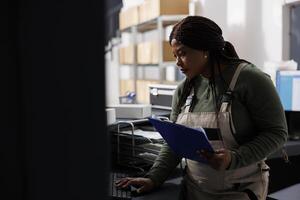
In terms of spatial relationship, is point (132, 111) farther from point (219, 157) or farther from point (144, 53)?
point (144, 53)

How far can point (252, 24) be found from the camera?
9.50 feet

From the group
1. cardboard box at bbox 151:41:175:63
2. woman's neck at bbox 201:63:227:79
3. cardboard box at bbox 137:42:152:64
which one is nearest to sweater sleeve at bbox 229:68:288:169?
woman's neck at bbox 201:63:227:79

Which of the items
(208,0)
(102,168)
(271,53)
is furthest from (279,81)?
(102,168)

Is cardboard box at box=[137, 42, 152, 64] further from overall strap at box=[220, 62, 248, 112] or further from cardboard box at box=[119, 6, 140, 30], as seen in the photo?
overall strap at box=[220, 62, 248, 112]

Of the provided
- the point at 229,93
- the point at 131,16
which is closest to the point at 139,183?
the point at 229,93

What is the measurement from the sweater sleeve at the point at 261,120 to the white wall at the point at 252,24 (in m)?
1.78

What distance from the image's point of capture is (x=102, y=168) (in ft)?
1.02

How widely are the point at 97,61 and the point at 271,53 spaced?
104 inches

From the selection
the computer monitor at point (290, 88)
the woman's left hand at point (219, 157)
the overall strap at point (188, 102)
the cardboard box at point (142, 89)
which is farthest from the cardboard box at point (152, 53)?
the woman's left hand at point (219, 157)

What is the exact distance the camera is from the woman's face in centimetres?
110

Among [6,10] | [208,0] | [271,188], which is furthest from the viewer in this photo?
[208,0]

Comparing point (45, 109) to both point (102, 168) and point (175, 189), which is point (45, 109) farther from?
point (175, 189)

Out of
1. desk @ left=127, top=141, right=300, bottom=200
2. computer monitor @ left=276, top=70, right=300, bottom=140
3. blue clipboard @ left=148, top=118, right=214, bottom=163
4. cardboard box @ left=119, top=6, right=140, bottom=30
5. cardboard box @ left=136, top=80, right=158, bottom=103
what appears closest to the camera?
blue clipboard @ left=148, top=118, right=214, bottom=163

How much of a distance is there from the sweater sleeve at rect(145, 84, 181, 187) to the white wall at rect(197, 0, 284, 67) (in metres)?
1.79
